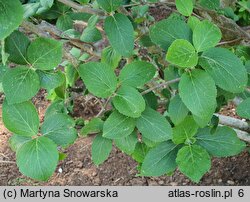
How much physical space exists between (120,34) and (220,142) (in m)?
0.36

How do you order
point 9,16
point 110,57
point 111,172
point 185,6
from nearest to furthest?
point 9,16 < point 185,6 < point 110,57 < point 111,172

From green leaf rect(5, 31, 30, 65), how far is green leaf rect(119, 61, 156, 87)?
0.72ft

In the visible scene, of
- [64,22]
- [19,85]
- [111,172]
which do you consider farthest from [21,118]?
[111,172]

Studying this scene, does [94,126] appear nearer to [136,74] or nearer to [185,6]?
[136,74]

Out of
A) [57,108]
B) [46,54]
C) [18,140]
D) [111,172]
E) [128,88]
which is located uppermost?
[46,54]

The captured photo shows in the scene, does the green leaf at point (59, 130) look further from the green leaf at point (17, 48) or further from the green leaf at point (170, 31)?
the green leaf at point (170, 31)

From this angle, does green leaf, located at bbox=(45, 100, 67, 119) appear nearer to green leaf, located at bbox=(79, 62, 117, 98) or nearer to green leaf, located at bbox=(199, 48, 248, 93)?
green leaf, located at bbox=(79, 62, 117, 98)

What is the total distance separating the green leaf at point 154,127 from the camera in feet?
3.53

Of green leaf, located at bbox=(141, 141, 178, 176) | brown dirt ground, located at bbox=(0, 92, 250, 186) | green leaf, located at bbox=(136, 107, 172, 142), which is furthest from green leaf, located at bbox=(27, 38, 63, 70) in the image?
brown dirt ground, located at bbox=(0, 92, 250, 186)

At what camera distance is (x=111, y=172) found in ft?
7.69

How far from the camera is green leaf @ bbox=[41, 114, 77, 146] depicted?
41.3 inches

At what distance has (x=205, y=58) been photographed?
979 millimetres

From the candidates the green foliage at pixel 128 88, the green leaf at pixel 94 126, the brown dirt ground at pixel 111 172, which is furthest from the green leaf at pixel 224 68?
the brown dirt ground at pixel 111 172

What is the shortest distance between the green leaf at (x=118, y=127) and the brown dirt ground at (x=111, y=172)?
1.20 meters
